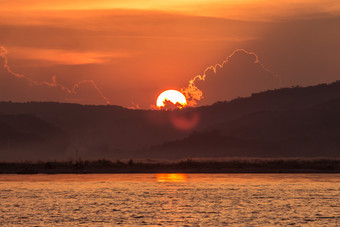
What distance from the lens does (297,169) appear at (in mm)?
175250

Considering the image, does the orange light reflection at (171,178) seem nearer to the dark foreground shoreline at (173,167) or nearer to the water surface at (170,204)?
the water surface at (170,204)

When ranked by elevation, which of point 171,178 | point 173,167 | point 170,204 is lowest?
point 170,204

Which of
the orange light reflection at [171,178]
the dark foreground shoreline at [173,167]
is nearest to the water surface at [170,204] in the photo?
the orange light reflection at [171,178]

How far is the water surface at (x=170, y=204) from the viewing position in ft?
213

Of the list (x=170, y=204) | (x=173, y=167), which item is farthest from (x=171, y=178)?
(x=170, y=204)

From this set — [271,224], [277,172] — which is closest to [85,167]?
[277,172]

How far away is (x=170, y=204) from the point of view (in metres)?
82.0

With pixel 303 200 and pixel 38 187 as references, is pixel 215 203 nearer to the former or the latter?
pixel 303 200

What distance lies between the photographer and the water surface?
213 feet

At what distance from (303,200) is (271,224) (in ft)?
81.3

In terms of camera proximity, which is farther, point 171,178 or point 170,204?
point 171,178

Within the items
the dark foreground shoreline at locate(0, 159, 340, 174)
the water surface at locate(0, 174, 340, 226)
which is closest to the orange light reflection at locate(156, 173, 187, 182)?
the water surface at locate(0, 174, 340, 226)

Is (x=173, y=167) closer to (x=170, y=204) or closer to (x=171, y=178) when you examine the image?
(x=171, y=178)

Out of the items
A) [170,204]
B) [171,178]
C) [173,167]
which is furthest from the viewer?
[173,167]
